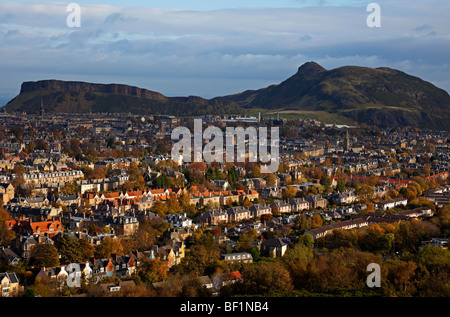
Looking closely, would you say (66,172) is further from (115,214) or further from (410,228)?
(410,228)

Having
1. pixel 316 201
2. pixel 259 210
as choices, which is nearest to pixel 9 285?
pixel 259 210

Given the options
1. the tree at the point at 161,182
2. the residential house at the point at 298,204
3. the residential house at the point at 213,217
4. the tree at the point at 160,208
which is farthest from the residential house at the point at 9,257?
the residential house at the point at 298,204

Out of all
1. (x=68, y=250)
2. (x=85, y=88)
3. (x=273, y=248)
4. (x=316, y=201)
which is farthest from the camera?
(x=85, y=88)

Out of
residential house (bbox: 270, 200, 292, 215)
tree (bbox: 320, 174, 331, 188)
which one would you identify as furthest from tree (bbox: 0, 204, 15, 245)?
tree (bbox: 320, 174, 331, 188)

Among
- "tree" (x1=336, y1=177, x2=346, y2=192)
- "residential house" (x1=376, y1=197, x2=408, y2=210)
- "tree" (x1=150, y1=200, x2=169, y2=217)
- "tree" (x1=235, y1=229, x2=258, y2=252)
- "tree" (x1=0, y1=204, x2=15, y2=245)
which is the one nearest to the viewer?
"tree" (x1=0, y1=204, x2=15, y2=245)

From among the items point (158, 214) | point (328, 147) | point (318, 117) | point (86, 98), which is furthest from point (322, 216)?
point (86, 98)

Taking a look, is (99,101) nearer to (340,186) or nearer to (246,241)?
(340,186)

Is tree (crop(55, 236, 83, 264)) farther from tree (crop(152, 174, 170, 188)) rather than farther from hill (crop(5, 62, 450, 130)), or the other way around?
hill (crop(5, 62, 450, 130))

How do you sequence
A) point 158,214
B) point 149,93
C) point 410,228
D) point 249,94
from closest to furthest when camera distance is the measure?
point 410,228 → point 158,214 → point 149,93 → point 249,94
